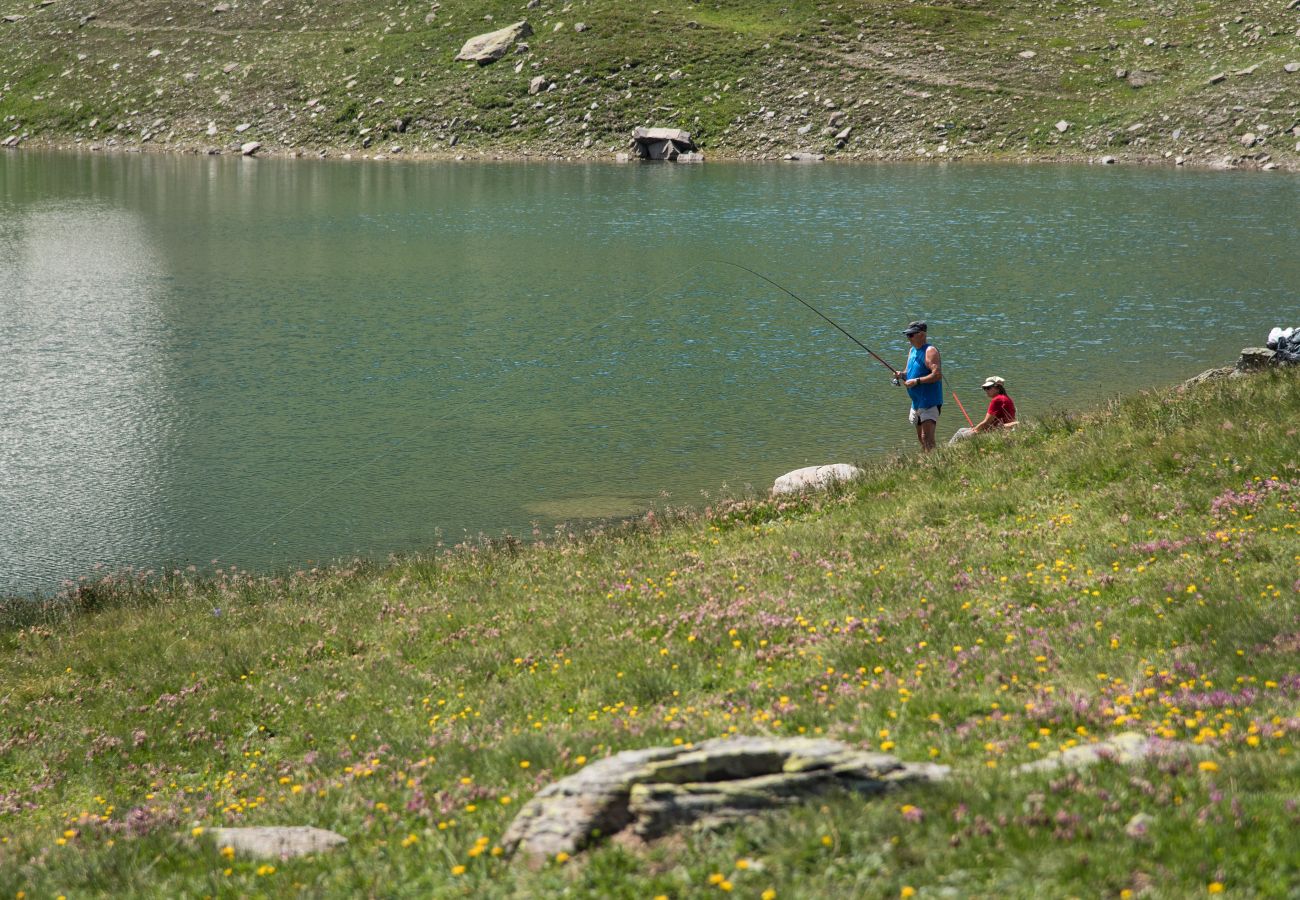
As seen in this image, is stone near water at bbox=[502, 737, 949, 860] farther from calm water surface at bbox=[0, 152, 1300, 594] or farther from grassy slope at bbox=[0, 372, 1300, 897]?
calm water surface at bbox=[0, 152, 1300, 594]

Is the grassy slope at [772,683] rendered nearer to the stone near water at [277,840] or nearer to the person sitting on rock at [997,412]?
the stone near water at [277,840]

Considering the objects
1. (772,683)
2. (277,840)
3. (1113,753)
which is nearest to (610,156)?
(772,683)

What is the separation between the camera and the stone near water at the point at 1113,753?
7414 mm

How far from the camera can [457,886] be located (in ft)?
23.7

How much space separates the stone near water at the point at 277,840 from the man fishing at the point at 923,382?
51.2 ft

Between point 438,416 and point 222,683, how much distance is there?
16300 mm

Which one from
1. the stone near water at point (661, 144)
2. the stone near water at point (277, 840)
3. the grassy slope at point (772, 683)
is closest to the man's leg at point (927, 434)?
the grassy slope at point (772, 683)

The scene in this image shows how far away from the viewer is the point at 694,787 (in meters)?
7.48

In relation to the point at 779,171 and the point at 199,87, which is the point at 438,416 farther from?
the point at 199,87

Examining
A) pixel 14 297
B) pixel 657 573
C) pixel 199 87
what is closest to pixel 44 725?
pixel 657 573

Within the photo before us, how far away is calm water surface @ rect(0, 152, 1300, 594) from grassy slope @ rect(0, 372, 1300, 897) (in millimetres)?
5508

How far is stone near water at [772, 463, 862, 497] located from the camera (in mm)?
19953

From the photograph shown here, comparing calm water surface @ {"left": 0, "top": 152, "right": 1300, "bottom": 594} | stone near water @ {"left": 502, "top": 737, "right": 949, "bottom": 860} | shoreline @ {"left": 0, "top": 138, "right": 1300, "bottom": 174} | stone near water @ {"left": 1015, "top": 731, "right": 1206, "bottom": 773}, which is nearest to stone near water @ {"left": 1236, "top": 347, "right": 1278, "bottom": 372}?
calm water surface @ {"left": 0, "top": 152, "right": 1300, "bottom": 594}

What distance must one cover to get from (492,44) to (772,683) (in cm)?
11384
